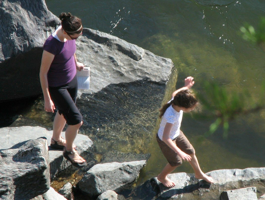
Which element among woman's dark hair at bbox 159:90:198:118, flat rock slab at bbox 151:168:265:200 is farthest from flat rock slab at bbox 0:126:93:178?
woman's dark hair at bbox 159:90:198:118

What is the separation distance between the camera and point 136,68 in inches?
210

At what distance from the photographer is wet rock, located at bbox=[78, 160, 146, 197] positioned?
3.50 metres

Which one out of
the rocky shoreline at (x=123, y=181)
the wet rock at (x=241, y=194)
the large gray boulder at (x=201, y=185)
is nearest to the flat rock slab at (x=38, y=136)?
the rocky shoreline at (x=123, y=181)

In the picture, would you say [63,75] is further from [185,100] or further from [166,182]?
[166,182]

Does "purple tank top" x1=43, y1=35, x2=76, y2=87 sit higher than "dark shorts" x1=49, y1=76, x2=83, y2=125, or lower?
higher

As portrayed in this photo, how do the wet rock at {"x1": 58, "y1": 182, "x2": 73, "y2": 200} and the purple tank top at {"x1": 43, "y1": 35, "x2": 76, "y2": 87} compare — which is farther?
the wet rock at {"x1": 58, "y1": 182, "x2": 73, "y2": 200}

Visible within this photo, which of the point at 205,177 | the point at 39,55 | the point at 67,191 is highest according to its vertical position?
the point at 39,55

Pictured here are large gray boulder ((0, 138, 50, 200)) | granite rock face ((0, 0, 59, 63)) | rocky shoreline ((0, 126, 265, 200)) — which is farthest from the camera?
granite rock face ((0, 0, 59, 63))

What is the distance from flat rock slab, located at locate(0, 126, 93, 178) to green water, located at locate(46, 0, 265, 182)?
171 cm

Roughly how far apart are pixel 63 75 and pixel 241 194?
2.14 metres

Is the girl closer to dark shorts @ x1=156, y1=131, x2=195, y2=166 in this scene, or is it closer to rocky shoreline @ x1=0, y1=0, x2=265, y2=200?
dark shorts @ x1=156, y1=131, x2=195, y2=166

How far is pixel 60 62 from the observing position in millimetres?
2965

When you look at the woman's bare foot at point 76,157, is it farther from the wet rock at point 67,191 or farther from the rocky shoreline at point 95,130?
the wet rock at point 67,191

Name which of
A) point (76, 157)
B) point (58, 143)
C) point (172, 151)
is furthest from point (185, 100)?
point (58, 143)
